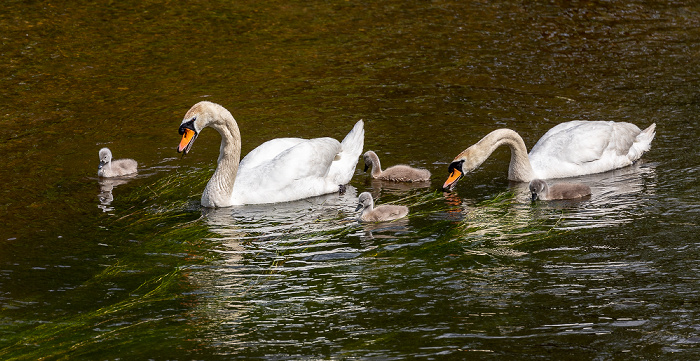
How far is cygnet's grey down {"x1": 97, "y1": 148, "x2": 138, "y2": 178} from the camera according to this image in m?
14.0

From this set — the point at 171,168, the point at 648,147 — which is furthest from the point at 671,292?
Result: the point at 171,168

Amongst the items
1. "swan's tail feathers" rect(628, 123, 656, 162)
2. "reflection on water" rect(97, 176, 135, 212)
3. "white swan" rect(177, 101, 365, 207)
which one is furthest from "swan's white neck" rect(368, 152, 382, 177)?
"swan's tail feathers" rect(628, 123, 656, 162)

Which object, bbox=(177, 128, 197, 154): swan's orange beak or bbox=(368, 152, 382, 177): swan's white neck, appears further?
bbox=(368, 152, 382, 177): swan's white neck

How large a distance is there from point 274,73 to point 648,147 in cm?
903

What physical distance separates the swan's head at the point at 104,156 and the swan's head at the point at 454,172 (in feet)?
16.9

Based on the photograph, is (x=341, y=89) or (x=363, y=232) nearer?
(x=363, y=232)

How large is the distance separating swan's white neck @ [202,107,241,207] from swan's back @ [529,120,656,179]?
4371 millimetres

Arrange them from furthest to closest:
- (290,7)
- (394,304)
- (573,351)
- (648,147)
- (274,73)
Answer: (290,7)
(274,73)
(648,147)
(394,304)
(573,351)

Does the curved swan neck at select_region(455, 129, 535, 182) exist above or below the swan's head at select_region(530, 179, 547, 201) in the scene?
above

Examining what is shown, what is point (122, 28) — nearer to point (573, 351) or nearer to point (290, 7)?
point (290, 7)

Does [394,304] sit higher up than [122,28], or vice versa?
[122,28]

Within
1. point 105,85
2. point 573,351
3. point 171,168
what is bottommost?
point 573,351

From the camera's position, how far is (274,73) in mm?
20594

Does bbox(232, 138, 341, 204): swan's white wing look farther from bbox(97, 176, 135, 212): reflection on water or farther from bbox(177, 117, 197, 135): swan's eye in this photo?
bbox(97, 176, 135, 212): reflection on water
